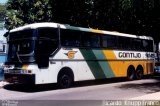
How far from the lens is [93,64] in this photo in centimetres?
1777

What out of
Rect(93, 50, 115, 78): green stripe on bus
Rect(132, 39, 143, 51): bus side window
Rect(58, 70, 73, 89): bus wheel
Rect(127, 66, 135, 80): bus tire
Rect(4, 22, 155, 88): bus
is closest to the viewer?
Rect(4, 22, 155, 88): bus

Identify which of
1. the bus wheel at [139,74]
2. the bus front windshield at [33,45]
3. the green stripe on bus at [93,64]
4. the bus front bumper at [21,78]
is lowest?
the bus wheel at [139,74]

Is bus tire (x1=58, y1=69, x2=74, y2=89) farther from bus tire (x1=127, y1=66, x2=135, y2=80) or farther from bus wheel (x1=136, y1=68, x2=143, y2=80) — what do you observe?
bus wheel (x1=136, y1=68, x2=143, y2=80)

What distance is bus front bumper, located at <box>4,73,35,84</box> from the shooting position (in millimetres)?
14000

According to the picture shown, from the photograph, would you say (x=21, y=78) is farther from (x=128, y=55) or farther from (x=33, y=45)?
(x=128, y=55)

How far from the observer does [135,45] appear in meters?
21.5

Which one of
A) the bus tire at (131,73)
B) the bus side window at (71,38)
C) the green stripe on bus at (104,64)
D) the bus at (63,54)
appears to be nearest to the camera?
the bus at (63,54)

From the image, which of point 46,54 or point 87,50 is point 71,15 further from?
point 46,54

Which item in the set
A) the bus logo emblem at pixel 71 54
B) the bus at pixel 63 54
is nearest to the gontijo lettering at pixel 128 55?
the bus at pixel 63 54

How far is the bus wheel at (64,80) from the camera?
614 inches

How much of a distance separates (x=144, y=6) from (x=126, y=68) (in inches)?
176

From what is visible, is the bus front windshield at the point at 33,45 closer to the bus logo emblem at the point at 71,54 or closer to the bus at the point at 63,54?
the bus at the point at 63,54

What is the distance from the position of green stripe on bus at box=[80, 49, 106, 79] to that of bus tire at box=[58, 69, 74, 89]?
1.52 meters

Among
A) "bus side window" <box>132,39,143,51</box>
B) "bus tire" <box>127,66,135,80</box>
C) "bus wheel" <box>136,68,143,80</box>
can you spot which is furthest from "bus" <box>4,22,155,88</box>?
"bus wheel" <box>136,68,143,80</box>
